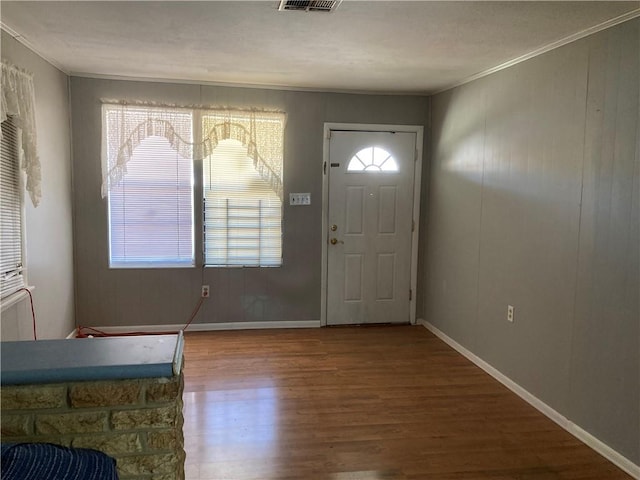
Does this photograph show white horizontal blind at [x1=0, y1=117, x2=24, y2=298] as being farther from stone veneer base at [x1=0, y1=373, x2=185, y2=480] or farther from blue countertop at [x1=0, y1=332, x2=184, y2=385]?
stone veneer base at [x1=0, y1=373, x2=185, y2=480]

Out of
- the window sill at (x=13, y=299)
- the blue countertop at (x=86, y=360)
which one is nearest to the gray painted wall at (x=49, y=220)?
the window sill at (x=13, y=299)

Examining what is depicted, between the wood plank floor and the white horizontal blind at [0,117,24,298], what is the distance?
1.33 meters

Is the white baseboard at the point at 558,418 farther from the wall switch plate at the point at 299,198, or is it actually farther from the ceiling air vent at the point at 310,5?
the ceiling air vent at the point at 310,5

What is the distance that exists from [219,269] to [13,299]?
6.20 feet

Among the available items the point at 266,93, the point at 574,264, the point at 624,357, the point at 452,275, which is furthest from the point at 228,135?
the point at 624,357

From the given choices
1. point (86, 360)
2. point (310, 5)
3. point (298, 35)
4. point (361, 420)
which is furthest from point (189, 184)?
point (86, 360)

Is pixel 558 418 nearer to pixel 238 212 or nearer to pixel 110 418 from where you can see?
pixel 110 418

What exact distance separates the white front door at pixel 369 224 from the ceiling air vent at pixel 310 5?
218cm

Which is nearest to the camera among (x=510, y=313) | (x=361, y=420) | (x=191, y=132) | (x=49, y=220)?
(x=361, y=420)

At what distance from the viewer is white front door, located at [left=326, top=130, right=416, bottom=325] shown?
4652 millimetres

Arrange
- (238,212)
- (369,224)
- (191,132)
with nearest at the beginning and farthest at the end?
1. (191,132)
2. (238,212)
3. (369,224)

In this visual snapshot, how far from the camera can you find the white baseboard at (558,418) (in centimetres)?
239

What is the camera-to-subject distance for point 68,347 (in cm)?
141

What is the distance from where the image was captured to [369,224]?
15.6 feet
